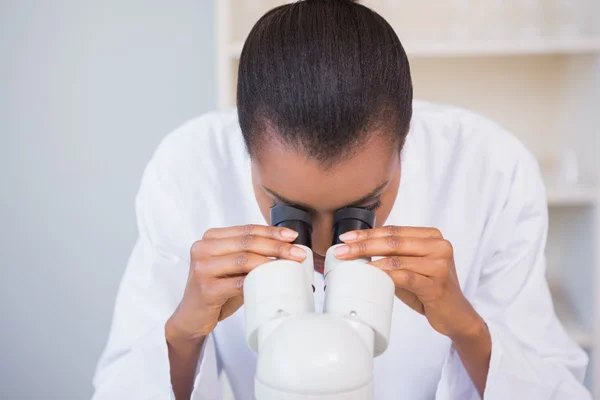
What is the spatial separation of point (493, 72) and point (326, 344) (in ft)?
5.01

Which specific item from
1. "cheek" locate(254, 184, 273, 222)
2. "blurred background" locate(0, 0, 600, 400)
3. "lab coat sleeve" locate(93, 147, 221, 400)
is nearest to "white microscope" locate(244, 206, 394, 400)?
"cheek" locate(254, 184, 273, 222)

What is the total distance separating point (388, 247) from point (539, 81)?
1329mm

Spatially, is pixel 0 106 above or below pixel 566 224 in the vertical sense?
above

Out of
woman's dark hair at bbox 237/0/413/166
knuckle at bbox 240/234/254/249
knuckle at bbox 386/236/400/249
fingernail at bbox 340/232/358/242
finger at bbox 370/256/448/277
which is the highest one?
woman's dark hair at bbox 237/0/413/166

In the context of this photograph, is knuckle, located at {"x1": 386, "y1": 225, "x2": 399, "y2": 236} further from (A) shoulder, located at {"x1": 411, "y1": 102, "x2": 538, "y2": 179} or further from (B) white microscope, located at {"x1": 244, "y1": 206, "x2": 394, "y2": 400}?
(A) shoulder, located at {"x1": 411, "y1": 102, "x2": 538, "y2": 179}

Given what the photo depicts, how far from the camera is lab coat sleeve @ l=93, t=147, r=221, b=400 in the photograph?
3.24 ft

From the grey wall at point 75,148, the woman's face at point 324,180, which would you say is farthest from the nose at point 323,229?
the grey wall at point 75,148

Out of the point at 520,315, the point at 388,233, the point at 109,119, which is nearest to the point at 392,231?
the point at 388,233

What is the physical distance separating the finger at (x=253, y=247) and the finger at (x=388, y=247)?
0.16 ft

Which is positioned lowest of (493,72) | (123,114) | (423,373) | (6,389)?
(6,389)

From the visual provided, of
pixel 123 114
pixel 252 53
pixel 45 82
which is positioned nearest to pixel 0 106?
pixel 45 82

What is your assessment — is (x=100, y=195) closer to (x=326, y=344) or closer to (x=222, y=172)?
(x=222, y=172)

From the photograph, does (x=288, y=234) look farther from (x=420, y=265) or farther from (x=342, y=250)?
(x=420, y=265)

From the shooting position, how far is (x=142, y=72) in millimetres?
1980
